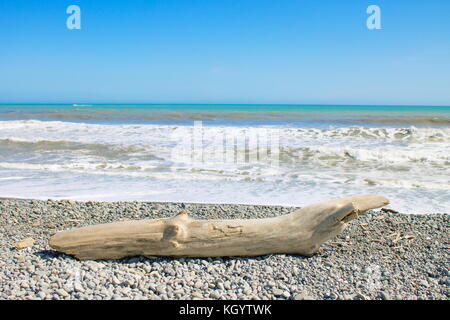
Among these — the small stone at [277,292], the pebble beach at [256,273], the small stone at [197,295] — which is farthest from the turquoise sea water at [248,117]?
the small stone at [197,295]

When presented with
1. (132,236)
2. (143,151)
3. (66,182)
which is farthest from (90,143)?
(132,236)

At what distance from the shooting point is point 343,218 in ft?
13.0

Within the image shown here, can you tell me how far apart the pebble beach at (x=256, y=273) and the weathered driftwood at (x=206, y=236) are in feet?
0.32

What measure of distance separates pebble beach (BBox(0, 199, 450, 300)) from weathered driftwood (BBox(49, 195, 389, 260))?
0.32 ft

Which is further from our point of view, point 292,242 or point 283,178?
point 283,178

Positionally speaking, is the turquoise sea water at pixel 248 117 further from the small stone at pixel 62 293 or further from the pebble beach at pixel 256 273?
the small stone at pixel 62 293

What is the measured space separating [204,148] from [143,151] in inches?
82.6

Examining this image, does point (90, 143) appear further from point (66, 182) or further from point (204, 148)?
point (66, 182)

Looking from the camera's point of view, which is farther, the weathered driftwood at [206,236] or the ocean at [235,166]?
the ocean at [235,166]

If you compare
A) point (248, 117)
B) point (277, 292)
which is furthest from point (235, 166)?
point (248, 117)

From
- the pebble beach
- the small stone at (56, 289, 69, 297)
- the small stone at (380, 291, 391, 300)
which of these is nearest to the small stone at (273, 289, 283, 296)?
the pebble beach

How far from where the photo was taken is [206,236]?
3973 millimetres

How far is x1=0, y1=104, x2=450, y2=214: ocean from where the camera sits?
747cm

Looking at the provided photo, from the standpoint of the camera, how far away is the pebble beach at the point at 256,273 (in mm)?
3402
